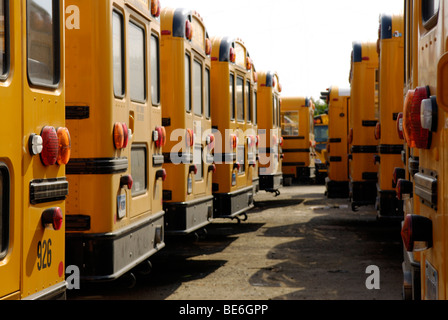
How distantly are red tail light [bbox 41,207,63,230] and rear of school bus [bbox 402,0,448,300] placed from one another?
1.81m

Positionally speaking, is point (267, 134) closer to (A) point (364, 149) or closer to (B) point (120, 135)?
(A) point (364, 149)

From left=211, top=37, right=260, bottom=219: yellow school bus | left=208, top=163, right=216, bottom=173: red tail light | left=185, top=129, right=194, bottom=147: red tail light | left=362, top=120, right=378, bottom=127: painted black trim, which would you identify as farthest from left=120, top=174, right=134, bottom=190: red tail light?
left=362, top=120, right=378, bottom=127: painted black trim

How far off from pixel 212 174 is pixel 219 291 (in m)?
2.76

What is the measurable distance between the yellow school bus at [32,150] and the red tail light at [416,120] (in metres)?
1.82

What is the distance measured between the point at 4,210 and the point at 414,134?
1.93m

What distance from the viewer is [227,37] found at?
9508mm

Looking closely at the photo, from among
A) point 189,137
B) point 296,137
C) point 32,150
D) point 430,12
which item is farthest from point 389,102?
point 296,137

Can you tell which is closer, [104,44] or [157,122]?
[104,44]

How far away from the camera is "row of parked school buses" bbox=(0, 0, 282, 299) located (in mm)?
3121

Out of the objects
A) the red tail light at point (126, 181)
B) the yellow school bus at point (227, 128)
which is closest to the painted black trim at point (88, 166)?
the red tail light at point (126, 181)

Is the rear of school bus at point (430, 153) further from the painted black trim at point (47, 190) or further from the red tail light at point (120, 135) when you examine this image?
the red tail light at point (120, 135)
